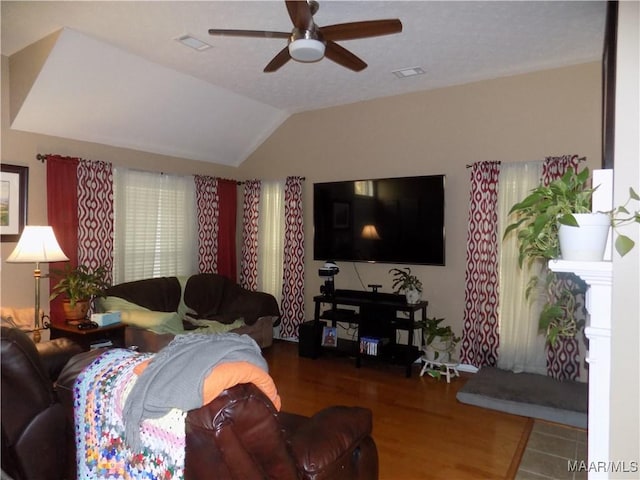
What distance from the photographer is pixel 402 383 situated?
13.3ft

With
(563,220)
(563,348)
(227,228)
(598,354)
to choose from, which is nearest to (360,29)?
(563,220)

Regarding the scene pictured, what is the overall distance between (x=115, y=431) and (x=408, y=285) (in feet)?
10.8

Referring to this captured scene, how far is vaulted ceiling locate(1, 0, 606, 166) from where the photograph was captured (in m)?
2.90

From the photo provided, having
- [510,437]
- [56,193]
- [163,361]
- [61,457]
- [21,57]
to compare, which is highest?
[21,57]

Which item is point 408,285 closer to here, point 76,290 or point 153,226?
point 153,226

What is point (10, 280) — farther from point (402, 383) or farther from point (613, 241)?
point (613, 241)

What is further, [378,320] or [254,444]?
[378,320]

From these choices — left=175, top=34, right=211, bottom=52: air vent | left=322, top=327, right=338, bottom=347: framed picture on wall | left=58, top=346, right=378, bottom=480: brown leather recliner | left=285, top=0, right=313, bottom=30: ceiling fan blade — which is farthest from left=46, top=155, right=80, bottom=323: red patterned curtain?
left=58, top=346, right=378, bottom=480: brown leather recliner

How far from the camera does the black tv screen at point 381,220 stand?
171 inches

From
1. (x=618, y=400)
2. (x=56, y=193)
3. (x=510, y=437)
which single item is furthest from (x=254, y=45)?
(x=510, y=437)

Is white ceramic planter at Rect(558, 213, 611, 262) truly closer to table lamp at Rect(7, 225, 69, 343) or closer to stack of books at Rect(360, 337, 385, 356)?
stack of books at Rect(360, 337, 385, 356)

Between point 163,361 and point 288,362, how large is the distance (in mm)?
3290

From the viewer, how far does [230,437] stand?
1.39m

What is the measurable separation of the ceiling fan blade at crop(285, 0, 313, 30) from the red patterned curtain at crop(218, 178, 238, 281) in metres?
3.62
